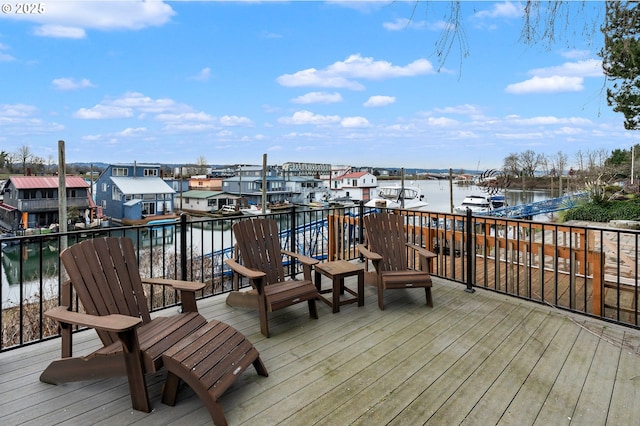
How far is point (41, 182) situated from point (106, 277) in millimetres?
25549

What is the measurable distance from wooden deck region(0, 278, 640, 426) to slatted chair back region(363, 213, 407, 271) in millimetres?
714

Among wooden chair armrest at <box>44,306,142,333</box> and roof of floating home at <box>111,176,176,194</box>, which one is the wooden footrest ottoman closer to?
wooden chair armrest at <box>44,306,142,333</box>

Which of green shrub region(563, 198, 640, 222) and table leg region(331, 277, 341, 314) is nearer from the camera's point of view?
table leg region(331, 277, 341, 314)

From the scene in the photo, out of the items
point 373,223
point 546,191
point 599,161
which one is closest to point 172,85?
point 373,223

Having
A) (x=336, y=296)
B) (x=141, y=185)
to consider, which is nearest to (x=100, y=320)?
(x=336, y=296)

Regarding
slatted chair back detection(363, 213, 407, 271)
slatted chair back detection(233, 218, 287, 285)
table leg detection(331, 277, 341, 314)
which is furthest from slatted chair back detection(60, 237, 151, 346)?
slatted chair back detection(363, 213, 407, 271)

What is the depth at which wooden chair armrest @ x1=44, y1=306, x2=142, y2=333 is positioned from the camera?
1.68 m

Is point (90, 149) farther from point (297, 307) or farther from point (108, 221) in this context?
point (297, 307)

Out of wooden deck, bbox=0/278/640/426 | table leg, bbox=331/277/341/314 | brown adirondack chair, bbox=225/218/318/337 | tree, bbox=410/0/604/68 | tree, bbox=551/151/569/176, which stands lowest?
wooden deck, bbox=0/278/640/426

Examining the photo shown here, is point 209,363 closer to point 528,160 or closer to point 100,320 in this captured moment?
point 100,320

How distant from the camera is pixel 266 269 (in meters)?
3.37

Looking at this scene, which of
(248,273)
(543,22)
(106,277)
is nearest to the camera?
(543,22)

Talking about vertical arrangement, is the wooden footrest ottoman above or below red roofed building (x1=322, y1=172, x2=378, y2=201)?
below

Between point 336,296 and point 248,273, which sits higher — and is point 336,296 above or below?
below
